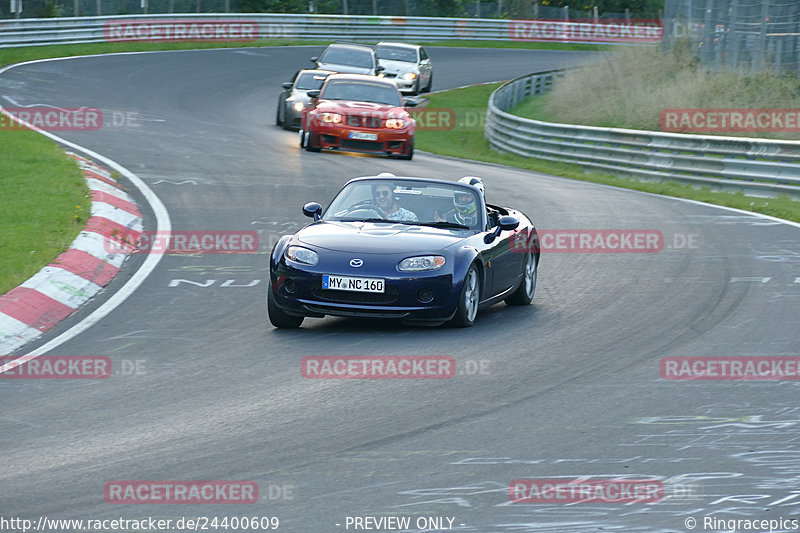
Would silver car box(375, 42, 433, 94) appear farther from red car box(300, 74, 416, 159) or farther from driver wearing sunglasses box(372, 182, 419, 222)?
driver wearing sunglasses box(372, 182, 419, 222)

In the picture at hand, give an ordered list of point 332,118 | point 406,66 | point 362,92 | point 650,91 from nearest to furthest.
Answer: point 332,118 → point 362,92 → point 650,91 → point 406,66

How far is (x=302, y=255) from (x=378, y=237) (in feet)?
2.15

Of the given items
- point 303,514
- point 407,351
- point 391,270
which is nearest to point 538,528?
point 303,514

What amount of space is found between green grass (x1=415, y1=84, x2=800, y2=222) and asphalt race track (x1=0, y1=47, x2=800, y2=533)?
4.13m

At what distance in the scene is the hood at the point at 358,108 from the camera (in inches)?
972

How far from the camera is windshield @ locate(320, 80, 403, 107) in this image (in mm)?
25642

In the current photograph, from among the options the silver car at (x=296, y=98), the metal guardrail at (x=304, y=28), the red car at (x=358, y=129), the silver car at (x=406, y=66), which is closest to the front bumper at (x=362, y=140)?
the red car at (x=358, y=129)

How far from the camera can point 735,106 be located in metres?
29.8

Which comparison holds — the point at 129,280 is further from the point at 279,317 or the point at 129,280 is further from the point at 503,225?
the point at 503,225

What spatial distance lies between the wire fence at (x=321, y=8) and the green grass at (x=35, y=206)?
1030 inches

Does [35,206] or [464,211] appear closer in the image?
[464,211]

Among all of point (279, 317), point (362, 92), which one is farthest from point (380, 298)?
point (362, 92)

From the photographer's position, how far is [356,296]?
980 centimetres

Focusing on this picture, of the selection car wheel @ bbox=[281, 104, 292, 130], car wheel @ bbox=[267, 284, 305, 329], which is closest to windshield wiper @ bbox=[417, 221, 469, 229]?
car wheel @ bbox=[267, 284, 305, 329]
